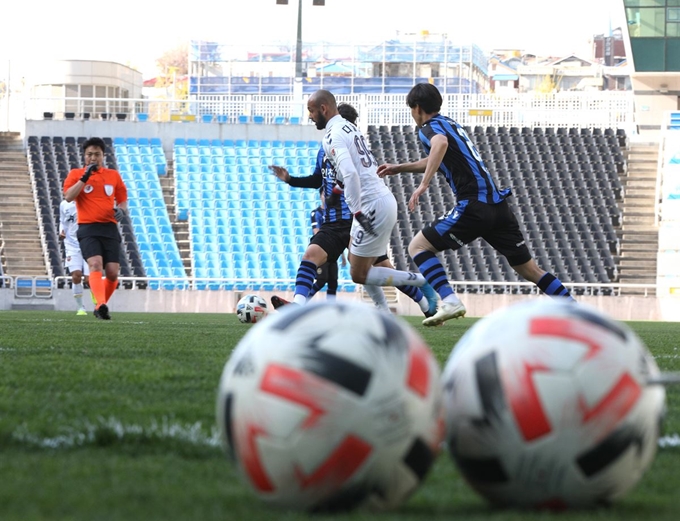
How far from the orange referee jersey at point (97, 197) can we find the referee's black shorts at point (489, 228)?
16.5 ft

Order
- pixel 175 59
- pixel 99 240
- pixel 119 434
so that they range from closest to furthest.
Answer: pixel 119 434 < pixel 99 240 < pixel 175 59

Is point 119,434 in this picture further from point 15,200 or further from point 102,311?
point 15,200

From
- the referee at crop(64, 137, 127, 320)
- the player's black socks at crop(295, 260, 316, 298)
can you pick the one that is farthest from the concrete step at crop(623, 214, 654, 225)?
the player's black socks at crop(295, 260, 316, 298)

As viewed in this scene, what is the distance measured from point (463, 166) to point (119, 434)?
6.45 m

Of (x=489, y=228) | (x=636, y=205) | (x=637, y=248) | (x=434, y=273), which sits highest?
(x=489, y=228)

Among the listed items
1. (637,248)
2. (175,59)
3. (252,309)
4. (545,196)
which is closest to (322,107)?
(252,309)

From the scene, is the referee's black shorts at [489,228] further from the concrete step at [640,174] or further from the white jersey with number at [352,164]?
the concrete step at [640,174]

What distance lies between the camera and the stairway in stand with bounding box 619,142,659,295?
33656 millimetres

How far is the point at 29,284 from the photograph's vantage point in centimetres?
2955

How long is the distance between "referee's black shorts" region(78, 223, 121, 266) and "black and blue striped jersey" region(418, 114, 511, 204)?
487cm

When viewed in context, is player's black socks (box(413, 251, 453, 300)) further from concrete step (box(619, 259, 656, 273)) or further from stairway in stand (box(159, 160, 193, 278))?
concrete step (box(619, 259, 656, 273))

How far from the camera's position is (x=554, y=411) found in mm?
2920

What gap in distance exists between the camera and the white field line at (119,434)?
4.06m

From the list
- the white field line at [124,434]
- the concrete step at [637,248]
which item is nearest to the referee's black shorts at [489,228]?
the white field line at [124,434]
